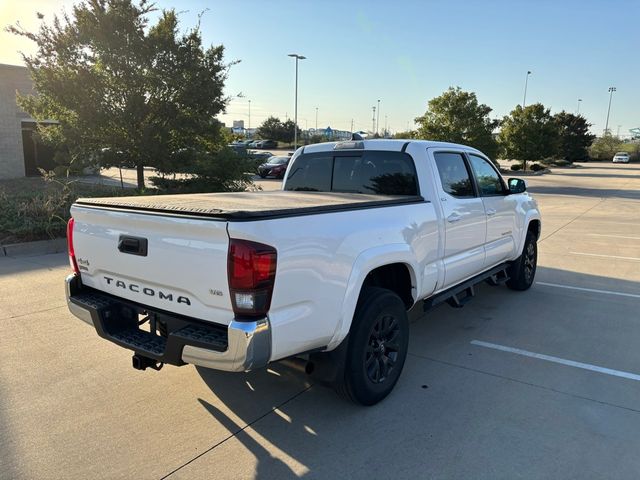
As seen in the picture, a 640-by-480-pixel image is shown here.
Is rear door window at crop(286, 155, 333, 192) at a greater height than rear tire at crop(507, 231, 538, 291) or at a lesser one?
greater

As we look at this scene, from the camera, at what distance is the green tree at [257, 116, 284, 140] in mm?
87500

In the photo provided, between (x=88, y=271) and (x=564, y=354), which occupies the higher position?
(x=88, y=271)

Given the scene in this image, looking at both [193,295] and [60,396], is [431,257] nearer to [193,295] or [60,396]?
[193,295]

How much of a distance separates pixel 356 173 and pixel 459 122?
26.4 metres

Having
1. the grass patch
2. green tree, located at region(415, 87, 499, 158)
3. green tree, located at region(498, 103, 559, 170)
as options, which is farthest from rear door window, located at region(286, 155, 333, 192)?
green tree, located at region(498, 103, 559, 170)

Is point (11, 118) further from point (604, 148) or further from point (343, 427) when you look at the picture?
point (604, 148)

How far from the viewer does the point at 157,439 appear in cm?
308

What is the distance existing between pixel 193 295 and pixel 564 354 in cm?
355

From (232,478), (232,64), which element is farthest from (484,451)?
(232,64)

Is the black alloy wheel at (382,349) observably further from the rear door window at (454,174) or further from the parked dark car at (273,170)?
the parked dark car at (273,170)

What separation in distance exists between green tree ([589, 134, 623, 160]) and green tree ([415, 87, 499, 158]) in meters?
58.8

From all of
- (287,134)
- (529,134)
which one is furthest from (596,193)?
(287,134)

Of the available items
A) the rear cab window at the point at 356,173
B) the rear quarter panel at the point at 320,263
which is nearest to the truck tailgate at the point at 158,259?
the rear quarter panel at the point at 320,263

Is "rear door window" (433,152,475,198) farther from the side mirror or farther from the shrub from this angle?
the shrub
